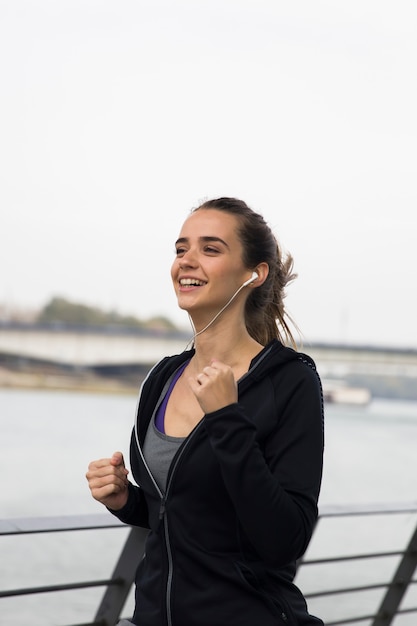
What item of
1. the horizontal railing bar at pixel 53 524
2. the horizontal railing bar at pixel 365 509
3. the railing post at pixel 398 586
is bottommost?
the railing post at pixel 398 586

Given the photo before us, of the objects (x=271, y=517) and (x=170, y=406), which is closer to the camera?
(x=271, y=517)

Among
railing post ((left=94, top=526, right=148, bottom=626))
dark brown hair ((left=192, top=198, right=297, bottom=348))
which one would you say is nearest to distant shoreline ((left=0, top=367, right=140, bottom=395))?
railing post ((left=94, top=526, right=148, bottom=626))

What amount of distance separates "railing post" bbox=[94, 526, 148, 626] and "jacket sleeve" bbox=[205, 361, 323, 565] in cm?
125

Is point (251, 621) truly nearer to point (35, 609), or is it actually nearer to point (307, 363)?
point (307, 363)

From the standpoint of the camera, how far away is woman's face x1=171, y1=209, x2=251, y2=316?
1.62m

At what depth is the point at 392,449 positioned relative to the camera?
3831 centimetres

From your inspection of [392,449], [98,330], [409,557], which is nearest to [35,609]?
[409,557]

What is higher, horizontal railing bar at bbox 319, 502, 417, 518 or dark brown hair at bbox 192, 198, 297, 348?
dark brown hair at bbox 192, 198, 297, 348

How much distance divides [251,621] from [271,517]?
0.66ft

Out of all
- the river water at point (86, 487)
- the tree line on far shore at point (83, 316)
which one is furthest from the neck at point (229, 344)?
the tree line on far shore at point (83, 316)

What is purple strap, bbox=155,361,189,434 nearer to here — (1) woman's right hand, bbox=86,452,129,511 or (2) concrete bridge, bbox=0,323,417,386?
(1) woman's right hand, bbox=86,452,129,511

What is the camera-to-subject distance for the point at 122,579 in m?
2.71

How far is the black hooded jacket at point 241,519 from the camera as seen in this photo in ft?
4.67

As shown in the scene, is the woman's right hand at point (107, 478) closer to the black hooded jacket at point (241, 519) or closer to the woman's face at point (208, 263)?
the black hooded jacket at point (241, 519)
